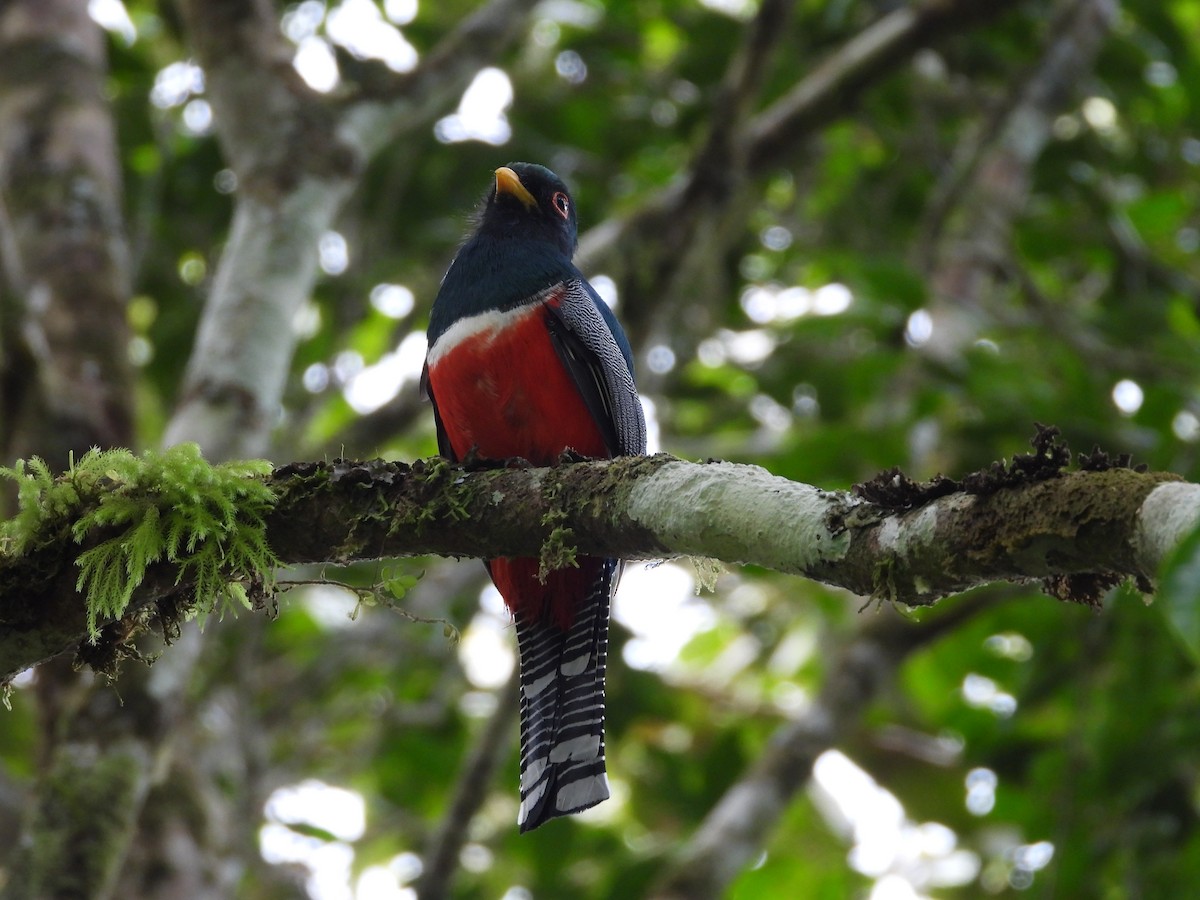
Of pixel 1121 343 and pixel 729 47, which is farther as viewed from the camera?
pixel 729 47

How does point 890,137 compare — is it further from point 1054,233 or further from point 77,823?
point 77,823

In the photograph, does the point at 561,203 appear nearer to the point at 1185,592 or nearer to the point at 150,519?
the point at 150,519

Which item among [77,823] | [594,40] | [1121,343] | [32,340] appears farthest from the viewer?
Result: [594,40]

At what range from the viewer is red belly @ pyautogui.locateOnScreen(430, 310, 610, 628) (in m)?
4.00

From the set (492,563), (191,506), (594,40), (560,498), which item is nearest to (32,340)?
(492,563)

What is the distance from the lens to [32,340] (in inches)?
161

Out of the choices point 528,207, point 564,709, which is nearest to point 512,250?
point 528,207

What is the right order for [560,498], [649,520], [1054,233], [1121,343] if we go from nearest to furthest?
1. [649,520]
2. [560,498]
3. [1121,343]
4. [1054,233]

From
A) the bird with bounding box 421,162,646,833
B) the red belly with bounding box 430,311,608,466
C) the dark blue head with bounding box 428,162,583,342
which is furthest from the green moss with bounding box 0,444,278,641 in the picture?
the dark blue head with bounding box 428,162,583,342

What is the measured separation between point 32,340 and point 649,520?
8.20 ft

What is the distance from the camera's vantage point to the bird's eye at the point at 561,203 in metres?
5.14

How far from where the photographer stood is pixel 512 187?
5.01 meters

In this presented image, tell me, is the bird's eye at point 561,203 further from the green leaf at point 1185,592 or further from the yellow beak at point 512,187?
the green leaf at point 1185,592

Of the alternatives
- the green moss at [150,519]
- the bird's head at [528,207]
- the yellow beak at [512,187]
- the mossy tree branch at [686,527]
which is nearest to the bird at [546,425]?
the bird's head at [528,207]
